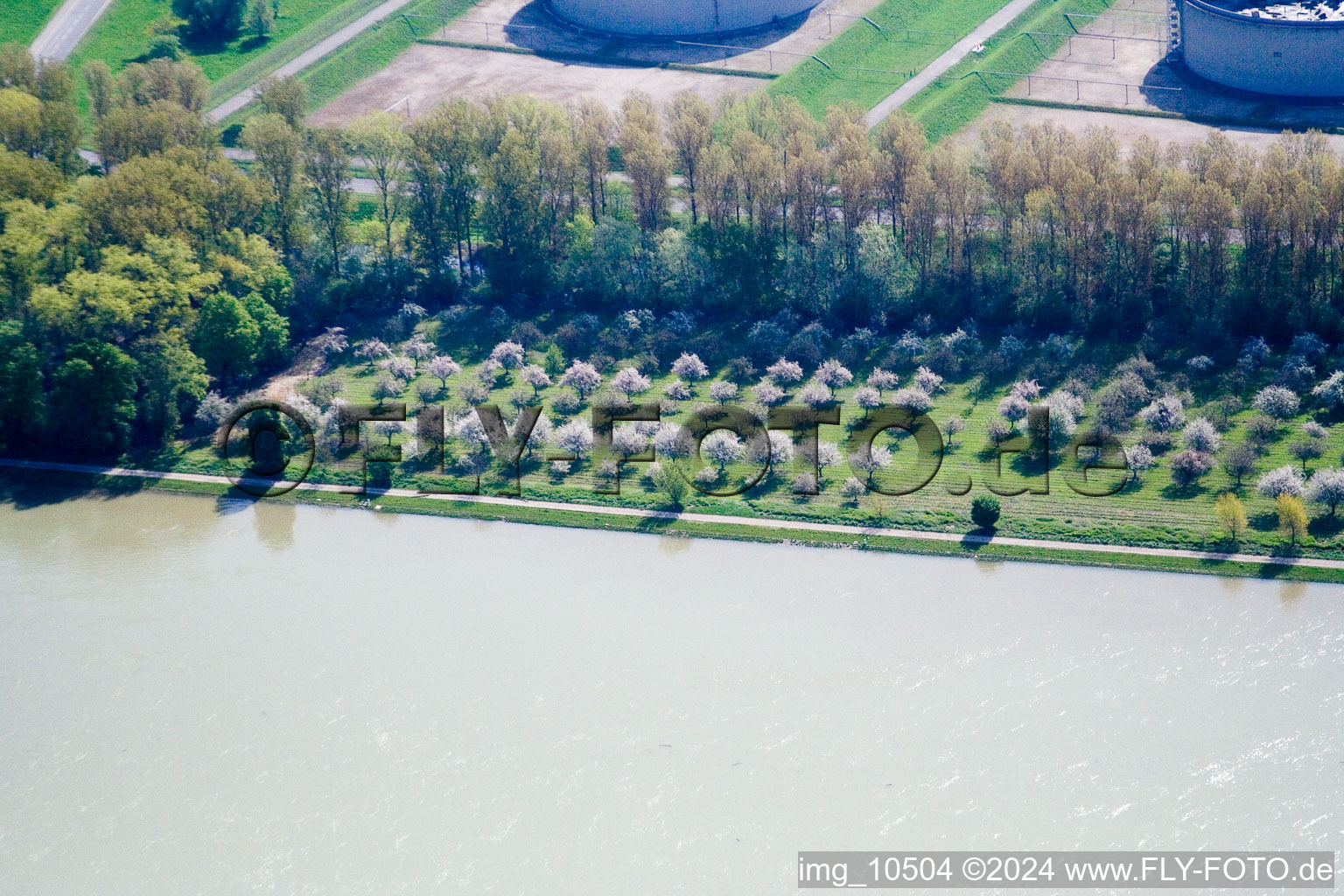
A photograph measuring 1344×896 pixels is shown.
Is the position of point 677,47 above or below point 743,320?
above

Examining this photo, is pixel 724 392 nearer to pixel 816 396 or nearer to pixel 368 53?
pixel 816 396

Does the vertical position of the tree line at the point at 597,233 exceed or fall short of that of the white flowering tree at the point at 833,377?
it exceeds it

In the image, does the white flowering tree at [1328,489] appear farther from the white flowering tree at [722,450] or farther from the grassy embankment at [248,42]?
the grassy embankment at [248,42]

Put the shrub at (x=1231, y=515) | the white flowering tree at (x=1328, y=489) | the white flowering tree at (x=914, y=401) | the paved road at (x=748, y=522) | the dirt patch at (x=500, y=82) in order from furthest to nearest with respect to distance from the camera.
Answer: the dirt patch at (x=500, y=82), the white flowering tree at (x=914, y=401), the white flowering tree at (x=1328, y=489), the shrub at (x=1231, y=515), the paved road at (x=748, y=522)

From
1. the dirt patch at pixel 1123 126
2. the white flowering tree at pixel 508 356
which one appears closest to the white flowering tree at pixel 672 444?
the white flowering tree at pixel 508 356

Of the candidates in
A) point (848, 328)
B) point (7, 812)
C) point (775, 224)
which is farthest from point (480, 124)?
point (7, 812)

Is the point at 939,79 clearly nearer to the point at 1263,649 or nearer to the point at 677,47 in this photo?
the point at 677,47

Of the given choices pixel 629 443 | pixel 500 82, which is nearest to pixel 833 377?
pixel 629 443
